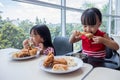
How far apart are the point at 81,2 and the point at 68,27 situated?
0.63 m

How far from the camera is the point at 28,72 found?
0.84m

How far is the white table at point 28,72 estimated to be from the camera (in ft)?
2.53

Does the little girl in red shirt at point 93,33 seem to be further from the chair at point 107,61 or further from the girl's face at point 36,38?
the girl's face at point 36,38

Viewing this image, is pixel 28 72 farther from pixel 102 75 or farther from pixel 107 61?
pixel 107 61

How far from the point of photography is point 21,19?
1687mm

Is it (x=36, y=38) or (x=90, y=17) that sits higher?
(x=90, y=17)

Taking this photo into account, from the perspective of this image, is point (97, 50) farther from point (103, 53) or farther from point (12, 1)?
point (12, 1)

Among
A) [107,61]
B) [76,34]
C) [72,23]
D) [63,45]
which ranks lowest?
[107,61]

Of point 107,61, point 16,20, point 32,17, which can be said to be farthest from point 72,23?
point 107,61

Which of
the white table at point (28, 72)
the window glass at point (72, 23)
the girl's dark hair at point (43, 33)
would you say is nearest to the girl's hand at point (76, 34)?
the girl's dark hair at point (43, 33)

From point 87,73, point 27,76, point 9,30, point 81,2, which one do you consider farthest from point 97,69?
point 81,2

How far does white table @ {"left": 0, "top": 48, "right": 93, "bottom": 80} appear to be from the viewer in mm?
771

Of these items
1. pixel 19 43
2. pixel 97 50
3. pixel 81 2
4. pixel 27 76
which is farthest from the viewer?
pixel 81 2

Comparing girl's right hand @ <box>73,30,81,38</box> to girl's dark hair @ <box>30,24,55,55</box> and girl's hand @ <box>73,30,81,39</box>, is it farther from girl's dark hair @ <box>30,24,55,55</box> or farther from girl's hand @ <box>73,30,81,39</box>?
girl's dark hair @ <box>30,24,55,55</box>
